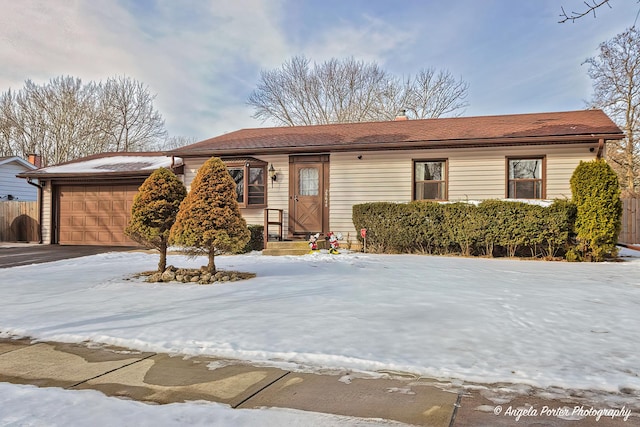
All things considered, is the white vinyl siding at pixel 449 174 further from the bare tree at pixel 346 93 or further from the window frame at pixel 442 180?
the bare tree at pixel 346 93

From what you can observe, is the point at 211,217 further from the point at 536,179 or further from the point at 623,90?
the point at 623,90

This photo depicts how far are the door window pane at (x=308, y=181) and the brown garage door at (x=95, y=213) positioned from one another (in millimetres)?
6128

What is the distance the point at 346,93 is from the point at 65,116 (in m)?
18.3

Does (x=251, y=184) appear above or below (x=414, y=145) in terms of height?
below

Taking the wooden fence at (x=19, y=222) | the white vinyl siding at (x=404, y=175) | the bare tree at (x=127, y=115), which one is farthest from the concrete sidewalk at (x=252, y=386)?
the bare tree at (x=127, y=115)

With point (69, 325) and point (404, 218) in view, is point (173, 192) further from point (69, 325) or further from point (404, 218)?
point (404, 218)

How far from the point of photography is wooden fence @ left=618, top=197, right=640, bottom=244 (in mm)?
13703

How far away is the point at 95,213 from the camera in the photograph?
14250mm

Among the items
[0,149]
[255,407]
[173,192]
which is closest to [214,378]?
[255,407]

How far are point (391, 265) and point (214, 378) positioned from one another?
572 cm

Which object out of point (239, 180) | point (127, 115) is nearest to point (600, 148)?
point (239, 180)

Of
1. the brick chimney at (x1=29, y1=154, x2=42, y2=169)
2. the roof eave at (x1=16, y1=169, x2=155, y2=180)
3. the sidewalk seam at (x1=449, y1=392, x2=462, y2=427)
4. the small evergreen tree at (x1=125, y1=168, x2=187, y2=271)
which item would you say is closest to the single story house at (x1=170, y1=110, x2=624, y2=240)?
the roof eave at (x1=16, y1=169, x2=155, y2=180)

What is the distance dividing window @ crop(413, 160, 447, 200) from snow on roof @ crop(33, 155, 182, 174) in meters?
7.81

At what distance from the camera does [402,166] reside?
11.5 meters
